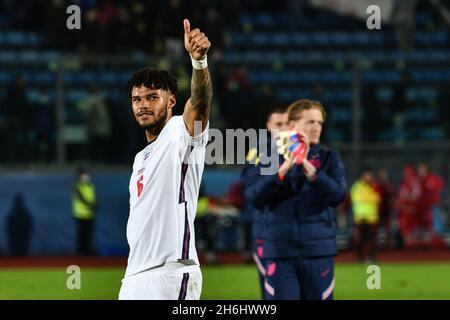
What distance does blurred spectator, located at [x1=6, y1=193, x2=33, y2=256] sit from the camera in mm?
21844

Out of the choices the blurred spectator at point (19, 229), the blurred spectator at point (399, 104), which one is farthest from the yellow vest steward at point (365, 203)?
the blurred spectator at point (19, 229)

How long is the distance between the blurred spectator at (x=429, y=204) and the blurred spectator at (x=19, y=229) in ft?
27.4

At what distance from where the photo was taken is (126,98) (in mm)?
22125

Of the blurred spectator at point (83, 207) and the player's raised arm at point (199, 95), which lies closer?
the player's raised arm at point (199, 95)

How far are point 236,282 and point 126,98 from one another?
6.76 m

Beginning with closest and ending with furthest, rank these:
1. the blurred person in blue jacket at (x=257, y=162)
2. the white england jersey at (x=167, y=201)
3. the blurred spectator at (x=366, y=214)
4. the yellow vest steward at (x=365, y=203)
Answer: the white england jersey at (x=167, y=201) → the blurred person in blue jacket at (x=257, y=162) → the blurred spectator at (x=366, y=214) → the yellow vest steward at (x=365, y=203)

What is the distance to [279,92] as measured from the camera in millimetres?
23016

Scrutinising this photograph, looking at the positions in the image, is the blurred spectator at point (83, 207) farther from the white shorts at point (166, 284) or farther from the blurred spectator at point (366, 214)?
the white shorts at point (166, 284)

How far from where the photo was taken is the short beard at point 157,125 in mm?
5691

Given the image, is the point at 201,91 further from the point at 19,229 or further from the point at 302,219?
the point at 19,229

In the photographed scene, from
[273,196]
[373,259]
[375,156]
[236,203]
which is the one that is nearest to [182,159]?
[273,196]
